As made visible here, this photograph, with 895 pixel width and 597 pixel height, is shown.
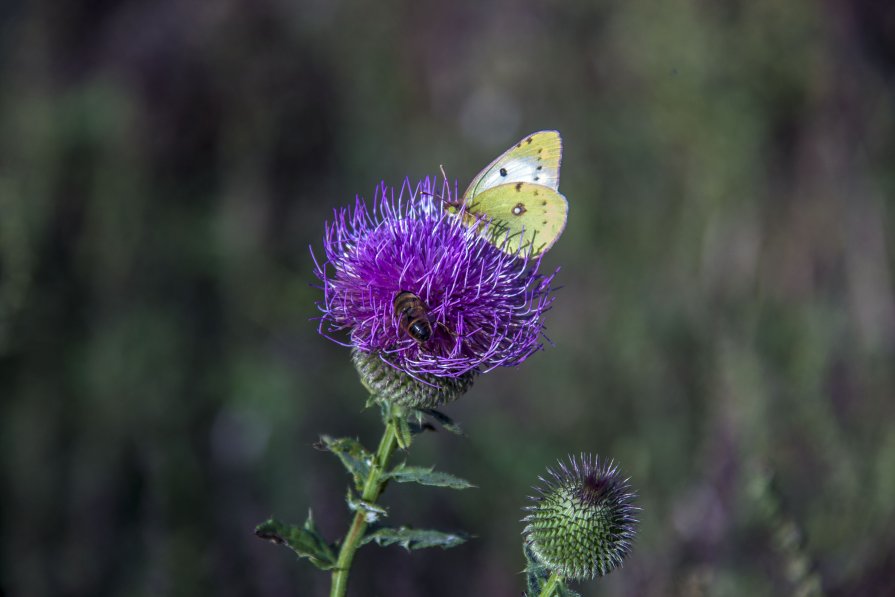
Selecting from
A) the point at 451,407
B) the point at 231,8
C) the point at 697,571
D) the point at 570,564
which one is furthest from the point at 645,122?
the point at 570,564

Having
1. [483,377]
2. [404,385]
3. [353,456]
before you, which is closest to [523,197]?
[404,385]

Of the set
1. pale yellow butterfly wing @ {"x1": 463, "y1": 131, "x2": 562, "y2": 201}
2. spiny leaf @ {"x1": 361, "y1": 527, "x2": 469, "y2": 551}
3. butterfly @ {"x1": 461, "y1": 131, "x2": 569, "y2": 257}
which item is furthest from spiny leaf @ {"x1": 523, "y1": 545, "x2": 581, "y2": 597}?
pale yellow butterfly wing @ {"x1": 463, "y1": 131, "x2": 562, "y2": 201}

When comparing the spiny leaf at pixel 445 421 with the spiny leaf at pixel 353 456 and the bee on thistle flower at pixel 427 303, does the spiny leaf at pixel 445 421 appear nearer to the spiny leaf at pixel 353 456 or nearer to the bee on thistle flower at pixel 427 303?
the bee on thistle flower at pixel 427 303

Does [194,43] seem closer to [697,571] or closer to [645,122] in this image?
[645,122]

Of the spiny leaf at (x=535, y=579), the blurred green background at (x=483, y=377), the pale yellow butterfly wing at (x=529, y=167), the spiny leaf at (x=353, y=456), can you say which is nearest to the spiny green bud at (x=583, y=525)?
the spiny leaf at (x=535, y=579)

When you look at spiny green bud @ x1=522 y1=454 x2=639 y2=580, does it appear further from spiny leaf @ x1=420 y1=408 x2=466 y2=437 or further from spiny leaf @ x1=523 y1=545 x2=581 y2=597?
spiny leaf @ x1=420 y1=408 x2=466 y2=437

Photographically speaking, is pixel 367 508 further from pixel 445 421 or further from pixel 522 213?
pixel 522 213
